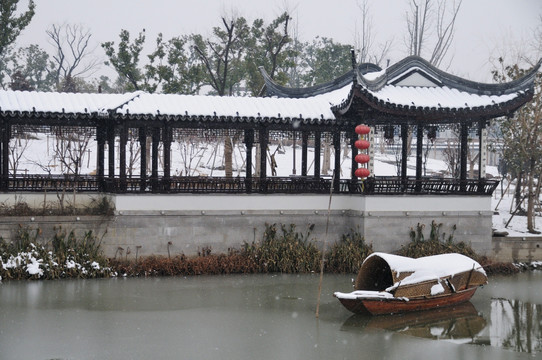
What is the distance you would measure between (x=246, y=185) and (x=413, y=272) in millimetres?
5738

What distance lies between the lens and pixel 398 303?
13.8 meters

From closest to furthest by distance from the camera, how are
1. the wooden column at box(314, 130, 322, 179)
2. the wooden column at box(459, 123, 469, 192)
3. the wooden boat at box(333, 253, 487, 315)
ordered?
the wooden boat at box(333, 253, 487, 315), the wooden column at box(459, 123, 469, 192), the wooden column at box(314, 130, 322, 179)

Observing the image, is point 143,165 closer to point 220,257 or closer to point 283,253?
point 220,257

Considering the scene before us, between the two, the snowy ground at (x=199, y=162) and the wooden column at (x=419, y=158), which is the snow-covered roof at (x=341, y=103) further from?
the snowy ground at (x=199, y=162)

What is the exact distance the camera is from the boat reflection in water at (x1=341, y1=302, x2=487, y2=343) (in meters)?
12.9

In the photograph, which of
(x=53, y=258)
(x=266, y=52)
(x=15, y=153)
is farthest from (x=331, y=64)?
(x=53, y=258)

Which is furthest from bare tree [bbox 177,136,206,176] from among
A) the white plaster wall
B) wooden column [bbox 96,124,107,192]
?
the white plaster wall

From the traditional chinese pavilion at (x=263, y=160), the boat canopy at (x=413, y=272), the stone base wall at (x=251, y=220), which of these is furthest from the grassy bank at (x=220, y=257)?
the boat canopy at (x=413, y=272)

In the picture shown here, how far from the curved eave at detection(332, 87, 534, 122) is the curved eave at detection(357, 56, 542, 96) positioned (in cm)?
40

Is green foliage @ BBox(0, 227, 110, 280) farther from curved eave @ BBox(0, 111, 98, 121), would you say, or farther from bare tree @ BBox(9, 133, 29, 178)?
bare tree @ BBox(9, 133, 29, 178)

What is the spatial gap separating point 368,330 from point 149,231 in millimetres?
6816

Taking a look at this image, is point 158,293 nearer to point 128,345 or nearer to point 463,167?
point 128,345

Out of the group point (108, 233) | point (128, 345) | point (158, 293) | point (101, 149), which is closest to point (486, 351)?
point (128, 345)

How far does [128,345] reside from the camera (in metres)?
11.4
